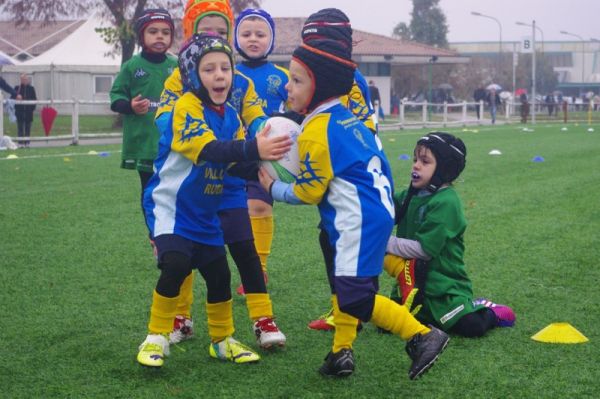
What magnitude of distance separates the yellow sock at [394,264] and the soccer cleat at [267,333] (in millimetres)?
725

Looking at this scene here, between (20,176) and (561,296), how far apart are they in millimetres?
9735

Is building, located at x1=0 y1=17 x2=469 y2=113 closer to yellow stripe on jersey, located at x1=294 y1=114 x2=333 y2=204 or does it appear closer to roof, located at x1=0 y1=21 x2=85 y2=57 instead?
roof, located at x1=0 y1=21 x2=85 y2=57

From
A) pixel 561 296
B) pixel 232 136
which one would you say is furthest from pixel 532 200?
pixel 232 136

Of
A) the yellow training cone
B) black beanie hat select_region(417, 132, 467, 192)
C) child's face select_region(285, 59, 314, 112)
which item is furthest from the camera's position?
black beanie hat select_region(417, 132, 467, 192)

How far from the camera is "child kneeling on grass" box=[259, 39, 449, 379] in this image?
392cm

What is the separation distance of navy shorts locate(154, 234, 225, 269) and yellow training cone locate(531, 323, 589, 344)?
68.1 inches

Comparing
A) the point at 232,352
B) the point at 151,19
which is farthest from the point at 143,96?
the point at 232,352

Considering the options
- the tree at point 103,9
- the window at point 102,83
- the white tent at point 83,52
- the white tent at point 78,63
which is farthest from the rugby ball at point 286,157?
the window at point 102,83

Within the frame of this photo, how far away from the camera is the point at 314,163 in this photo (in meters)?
3.92

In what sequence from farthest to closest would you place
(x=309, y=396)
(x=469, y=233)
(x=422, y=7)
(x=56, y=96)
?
(x=422, y=7)
(x=56, y=96)
(x=469, y=233)
(x=309, y=396)

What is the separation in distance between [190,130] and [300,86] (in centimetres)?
56

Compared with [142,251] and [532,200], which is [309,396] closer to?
[142,251]

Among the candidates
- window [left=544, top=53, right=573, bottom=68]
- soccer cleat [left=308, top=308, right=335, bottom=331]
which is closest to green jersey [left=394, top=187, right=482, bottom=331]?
soccer cleat [left=308, top=308, right=335, bottom=331]

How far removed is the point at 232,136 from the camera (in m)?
4.53
